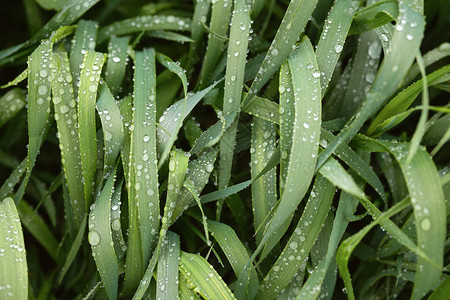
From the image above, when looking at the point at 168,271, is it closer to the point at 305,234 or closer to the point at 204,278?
the point at 204,278

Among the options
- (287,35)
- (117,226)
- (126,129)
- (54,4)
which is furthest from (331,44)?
(54,4)

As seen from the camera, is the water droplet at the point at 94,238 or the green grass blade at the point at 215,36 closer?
the water droplet at the point at 94,238

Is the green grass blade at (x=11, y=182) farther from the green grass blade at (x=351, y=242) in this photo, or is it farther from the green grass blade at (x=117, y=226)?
the green grass blade at (x=351, y=242)

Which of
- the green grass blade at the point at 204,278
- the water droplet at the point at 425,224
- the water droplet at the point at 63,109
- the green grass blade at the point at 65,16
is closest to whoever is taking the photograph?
the water droplet at the point at 425,224

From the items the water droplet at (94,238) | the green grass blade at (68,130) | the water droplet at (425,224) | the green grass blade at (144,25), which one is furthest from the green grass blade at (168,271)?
the green grass blade at (144,25)

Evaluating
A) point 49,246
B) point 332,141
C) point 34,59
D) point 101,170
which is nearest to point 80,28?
point 34,59

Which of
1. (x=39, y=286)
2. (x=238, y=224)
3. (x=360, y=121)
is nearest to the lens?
(x=360, y=121)

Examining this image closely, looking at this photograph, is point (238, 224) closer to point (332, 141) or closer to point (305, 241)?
point (305, 241)
